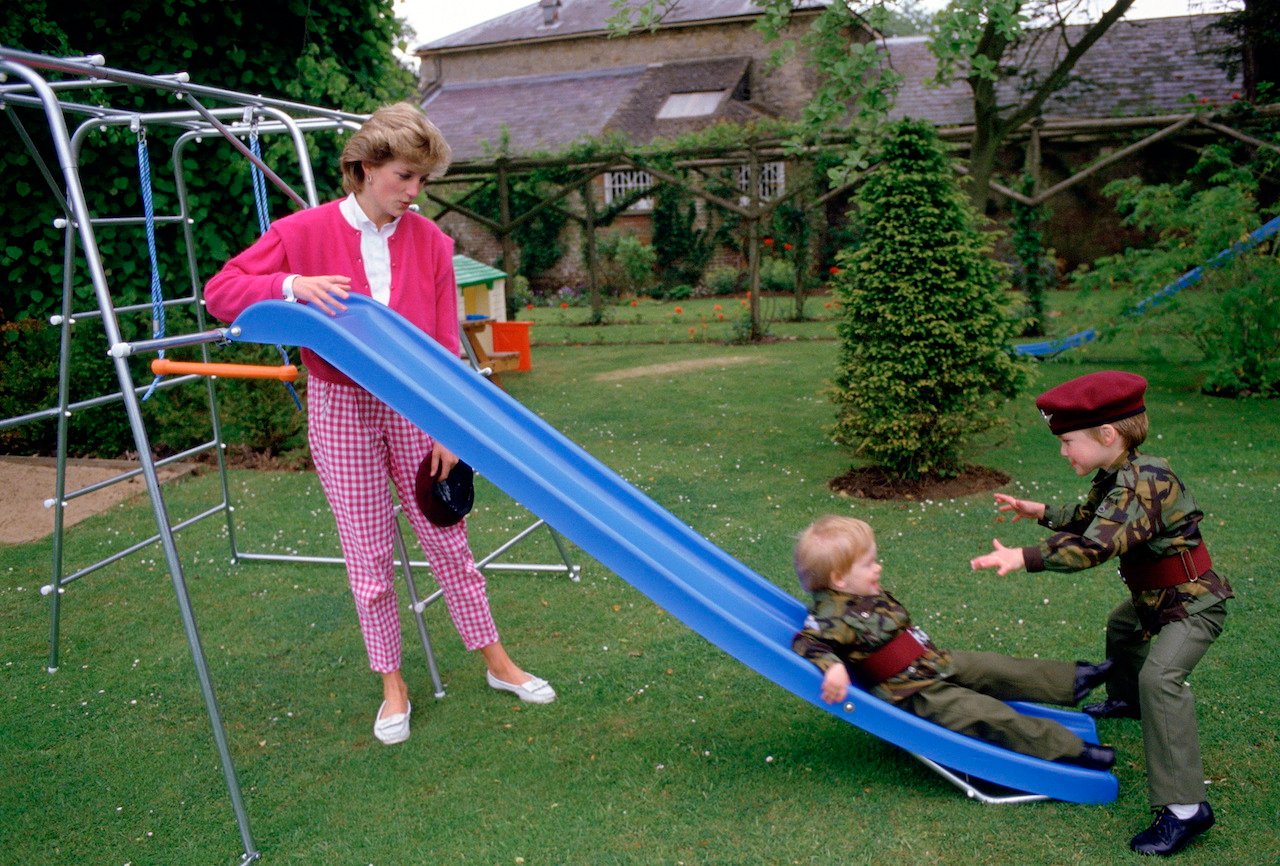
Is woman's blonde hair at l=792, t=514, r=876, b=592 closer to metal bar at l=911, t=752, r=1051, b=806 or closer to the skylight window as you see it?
metal bar at l=911, t=752, r=1051, b=806

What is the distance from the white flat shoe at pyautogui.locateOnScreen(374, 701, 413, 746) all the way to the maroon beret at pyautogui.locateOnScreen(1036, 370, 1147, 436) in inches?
99.2

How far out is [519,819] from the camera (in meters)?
3.31

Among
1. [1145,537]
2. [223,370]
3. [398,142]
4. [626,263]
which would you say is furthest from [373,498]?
[626,263]

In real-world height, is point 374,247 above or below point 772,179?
below

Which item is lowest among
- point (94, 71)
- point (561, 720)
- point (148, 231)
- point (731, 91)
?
point (561, 720)

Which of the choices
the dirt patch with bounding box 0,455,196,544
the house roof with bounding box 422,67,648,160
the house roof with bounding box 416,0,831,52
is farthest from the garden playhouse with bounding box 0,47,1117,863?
the house roof with bounding box 416,0,831,52

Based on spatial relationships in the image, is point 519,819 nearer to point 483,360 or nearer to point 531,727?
point 531,727

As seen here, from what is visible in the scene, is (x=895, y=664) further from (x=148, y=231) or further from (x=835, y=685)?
(x=148, y=231)

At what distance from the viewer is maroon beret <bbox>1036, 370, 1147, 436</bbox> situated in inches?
123

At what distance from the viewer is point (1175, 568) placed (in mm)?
3117

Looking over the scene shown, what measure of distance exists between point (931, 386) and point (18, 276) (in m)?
7.18

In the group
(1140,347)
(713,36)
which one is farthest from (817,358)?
(713,36)

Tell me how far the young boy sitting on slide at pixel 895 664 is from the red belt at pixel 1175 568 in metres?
0.49

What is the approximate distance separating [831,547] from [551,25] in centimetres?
3312
